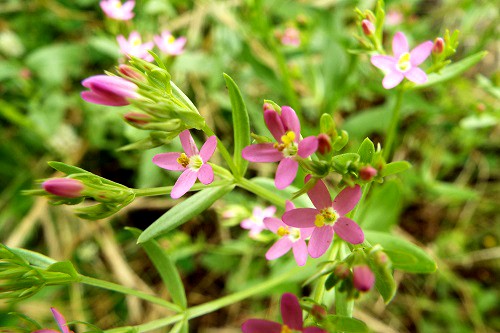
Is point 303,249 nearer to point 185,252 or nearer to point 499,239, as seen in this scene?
point 185,252

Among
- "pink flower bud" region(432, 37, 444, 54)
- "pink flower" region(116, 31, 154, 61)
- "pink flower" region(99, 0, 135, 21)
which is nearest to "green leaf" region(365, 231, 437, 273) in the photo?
"pink flower bud" region(432, 37, 444, 54)

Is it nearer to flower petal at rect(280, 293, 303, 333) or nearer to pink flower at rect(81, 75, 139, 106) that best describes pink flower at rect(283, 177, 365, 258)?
flower petal at rect(280, 293, 303, 333)

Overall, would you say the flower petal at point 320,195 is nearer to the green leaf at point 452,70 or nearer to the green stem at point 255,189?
the green stem at point 255,189

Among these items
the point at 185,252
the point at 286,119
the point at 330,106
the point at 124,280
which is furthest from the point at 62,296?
the point at 286,119

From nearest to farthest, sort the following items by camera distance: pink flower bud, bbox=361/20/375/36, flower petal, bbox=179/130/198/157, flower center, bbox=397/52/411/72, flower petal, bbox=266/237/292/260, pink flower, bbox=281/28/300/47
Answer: flower petal, bbox=179/130/198/157, flower petal, bbox=266/237/292/260, flower center, bbox=397/52/411/72, pink flower bud, bbox=361/20/375/36, pink flower, bbox=281/28/300/47

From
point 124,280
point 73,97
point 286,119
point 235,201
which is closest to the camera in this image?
point 286,119

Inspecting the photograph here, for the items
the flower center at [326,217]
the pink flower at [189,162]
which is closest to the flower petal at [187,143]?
the pink flower at [189,162]
